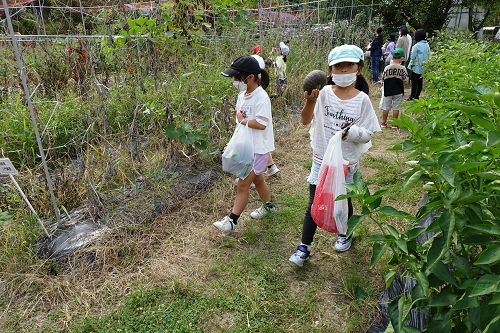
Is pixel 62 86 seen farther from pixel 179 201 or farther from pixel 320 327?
pixel 320 327

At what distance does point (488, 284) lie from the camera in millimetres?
918

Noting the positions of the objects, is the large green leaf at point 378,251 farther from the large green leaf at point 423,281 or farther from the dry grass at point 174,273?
the dry grass at point 174,273

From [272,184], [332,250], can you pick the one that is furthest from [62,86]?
[332,250]

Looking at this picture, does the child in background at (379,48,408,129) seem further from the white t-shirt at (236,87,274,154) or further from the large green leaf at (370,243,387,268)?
the large green leaf at (370,243,387,268)

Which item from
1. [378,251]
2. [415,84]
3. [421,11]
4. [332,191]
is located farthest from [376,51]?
[378,251]

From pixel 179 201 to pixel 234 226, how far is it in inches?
26.1

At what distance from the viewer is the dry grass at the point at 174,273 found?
7.52ft

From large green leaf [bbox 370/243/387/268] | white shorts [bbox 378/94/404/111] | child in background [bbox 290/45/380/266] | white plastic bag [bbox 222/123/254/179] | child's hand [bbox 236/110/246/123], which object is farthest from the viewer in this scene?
white shorts [bbox 378/94/404/111]

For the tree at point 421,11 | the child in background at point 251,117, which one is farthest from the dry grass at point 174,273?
the tree at point 421,11

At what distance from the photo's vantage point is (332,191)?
227cm

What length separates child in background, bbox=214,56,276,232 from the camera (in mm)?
2908

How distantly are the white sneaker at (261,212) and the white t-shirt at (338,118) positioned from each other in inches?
Result: 35.3

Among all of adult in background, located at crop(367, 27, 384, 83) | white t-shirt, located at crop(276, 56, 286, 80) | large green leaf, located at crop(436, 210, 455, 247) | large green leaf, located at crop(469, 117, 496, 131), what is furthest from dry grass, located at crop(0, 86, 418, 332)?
adult in background, located at crop(367, 27, 384, 83)

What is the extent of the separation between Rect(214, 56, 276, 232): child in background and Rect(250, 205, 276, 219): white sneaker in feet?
0.99
